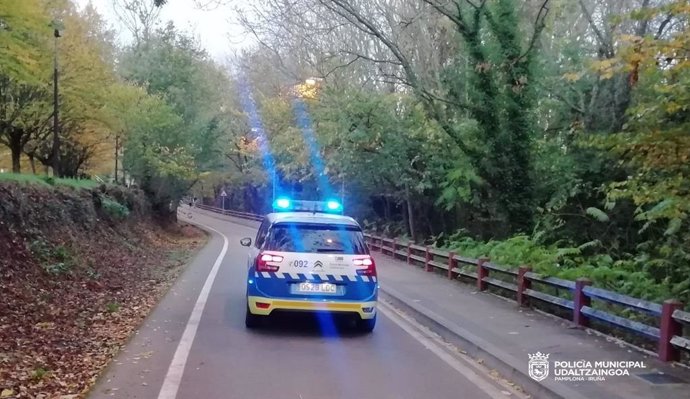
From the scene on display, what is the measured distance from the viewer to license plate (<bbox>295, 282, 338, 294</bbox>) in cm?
963

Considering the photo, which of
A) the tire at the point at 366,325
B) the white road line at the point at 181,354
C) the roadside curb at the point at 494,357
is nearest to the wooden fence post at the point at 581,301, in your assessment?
the roadside curb at the point at 494,357

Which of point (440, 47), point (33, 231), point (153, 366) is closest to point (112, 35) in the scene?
point (440, 47)

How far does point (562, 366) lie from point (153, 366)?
469 cm

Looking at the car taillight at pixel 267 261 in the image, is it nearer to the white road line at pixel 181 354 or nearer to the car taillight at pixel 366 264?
the car taillight at pixel 366 264

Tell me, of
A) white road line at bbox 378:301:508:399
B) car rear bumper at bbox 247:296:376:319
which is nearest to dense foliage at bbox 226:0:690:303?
white road line at bbox 378:301:508:399

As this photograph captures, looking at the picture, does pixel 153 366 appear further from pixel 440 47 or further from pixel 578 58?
pixel 440 47

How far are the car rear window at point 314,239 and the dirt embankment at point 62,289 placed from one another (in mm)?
2540

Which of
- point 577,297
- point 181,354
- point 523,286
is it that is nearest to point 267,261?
point 181,354

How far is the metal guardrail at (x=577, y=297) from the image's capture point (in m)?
8.05

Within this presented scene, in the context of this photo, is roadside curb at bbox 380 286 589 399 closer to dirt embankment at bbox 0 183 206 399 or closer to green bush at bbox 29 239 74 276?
dirt embankment at bbox 0 183 206 399

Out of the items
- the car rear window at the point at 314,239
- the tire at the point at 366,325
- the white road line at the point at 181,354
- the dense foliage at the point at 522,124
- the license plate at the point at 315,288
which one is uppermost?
the dense foliage at the point at 522,124

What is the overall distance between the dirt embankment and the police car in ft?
6.88

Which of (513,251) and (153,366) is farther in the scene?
(513,251)

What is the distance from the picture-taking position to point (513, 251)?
49.3 ft
